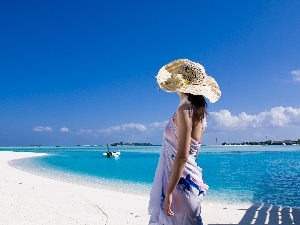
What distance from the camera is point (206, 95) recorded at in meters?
2.52

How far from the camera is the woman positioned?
2342 millimetres

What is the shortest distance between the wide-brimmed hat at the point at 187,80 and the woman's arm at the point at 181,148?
0.22m

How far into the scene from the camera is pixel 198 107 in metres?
2.45

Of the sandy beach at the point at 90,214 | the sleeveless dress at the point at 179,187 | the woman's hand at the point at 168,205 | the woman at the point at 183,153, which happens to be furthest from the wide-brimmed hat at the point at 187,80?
the sandy beach at the point at 90,214

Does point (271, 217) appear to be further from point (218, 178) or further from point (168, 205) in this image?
point (218, 178)

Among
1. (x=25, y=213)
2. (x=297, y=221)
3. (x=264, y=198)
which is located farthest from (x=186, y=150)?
(x=264, y=198)

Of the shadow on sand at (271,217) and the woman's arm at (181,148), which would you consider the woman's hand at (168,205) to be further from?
the shadow on sand at (271,217)

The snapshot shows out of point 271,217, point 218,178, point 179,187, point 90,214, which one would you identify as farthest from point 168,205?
point 218,178

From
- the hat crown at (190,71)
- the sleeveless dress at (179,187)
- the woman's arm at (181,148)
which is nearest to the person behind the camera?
the woman's arm at (181,148)

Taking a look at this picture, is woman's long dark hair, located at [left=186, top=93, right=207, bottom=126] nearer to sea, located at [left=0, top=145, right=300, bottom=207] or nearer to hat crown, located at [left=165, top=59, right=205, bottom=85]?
hat crown, located at [left=165, top=59, right=205, bottom=85]

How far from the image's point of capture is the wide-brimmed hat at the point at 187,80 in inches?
99.2

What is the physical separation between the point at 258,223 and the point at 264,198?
8.86 meters

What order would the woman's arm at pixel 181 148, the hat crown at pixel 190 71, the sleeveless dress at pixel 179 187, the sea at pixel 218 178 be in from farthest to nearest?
the sea at pixel 218 178, the hat crown at pixel 190 71, the sleeveless dress at pixel 179 187, the woman's arm at pixel 181 148

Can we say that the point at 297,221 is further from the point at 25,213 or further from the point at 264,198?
the point at 264,198
